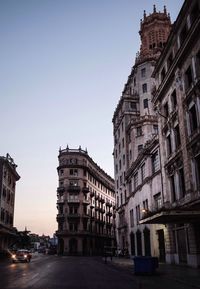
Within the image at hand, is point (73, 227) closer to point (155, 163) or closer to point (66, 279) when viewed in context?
point (155, 163)

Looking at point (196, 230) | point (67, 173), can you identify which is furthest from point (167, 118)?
point (67, 173)

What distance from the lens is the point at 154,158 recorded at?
1532 inches

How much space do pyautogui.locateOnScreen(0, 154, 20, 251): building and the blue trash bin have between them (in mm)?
38382

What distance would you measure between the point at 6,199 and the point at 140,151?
1186 inches

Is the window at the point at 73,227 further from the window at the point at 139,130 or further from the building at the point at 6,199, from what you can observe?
the window at the point at 139,130

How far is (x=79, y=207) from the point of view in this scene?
281 feet

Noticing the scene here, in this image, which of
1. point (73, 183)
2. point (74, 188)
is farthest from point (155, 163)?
point (73, 183)

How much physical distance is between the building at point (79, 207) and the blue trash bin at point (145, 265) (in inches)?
2463

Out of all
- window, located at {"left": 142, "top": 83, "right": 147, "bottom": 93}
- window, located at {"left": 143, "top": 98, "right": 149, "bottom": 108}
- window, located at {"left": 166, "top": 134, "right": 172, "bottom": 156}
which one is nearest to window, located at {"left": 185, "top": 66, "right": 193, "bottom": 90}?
window, located at {"left": 166, "top": 134, "right": 172, "bottom": 156}

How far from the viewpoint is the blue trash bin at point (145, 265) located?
Answer: 2092cm

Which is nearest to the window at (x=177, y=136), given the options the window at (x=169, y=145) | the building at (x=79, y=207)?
the window at (x=169, y=145)

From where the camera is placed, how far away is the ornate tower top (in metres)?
65.2

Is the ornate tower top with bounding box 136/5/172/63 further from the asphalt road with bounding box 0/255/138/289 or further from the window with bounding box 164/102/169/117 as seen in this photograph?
the asphalt road with bounding box 0/255/138/289

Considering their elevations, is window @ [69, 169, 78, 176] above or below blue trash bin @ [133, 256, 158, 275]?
above
